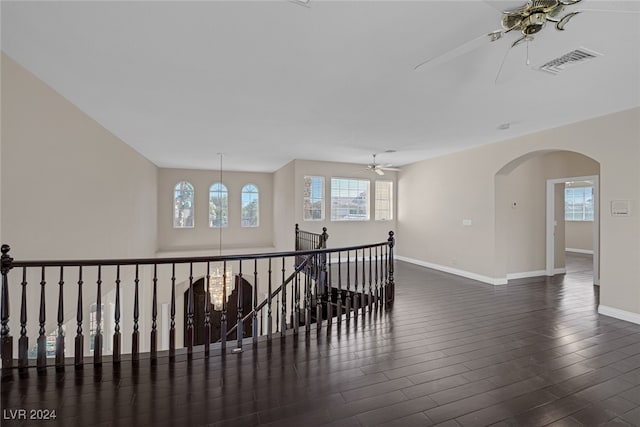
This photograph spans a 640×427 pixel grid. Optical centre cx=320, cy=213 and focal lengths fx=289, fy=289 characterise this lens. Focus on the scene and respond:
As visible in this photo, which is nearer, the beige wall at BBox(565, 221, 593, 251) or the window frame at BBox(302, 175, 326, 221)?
the window frame at BBox(302, 175, 326, 221)

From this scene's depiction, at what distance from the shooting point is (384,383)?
2.40 m

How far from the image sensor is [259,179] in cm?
1048

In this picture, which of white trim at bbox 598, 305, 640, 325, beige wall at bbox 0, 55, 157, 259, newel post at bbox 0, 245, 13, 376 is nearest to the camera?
newel post at bbox 0, 245, 13, 376

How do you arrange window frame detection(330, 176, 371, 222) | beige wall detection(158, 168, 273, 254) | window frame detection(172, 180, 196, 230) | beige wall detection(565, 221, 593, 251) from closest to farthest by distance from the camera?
1. window frame detection(330, 176, 371, 222)
2. beige wall detection(158, 168, 273, 254)
3. window frame detection(172, 180, 196, 230)
4. beige wall detection(565, 221, 593, 251)

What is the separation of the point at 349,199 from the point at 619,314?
19.1 ft

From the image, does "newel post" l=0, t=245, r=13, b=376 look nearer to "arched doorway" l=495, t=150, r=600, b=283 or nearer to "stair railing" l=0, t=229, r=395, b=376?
"stair railing" l=0, t=229, r=395, b=376

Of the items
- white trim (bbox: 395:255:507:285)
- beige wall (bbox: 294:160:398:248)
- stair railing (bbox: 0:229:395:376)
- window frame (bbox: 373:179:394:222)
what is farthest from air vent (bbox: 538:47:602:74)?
window frame (bbox: 373:179:394:222)

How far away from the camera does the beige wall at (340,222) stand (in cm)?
771

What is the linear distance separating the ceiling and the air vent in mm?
69

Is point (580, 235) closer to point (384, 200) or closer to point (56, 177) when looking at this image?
point (384, 200)

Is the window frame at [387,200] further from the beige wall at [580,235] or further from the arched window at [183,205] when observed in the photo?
the beige wall at [580,235]

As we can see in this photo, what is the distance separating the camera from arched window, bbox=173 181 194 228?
31.2 ft

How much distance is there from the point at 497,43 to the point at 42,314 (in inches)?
179

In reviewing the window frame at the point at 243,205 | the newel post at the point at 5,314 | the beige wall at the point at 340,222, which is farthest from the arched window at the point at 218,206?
the newel post at the point at 5,314
